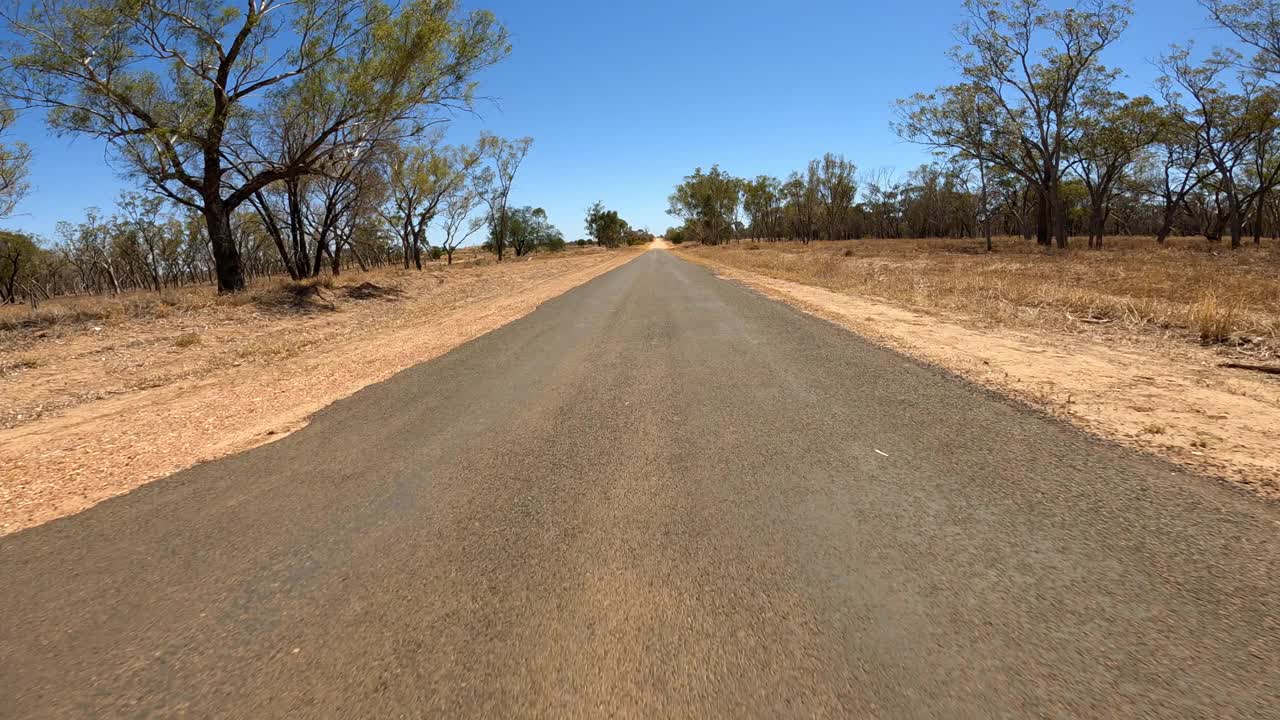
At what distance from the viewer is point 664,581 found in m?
2.66

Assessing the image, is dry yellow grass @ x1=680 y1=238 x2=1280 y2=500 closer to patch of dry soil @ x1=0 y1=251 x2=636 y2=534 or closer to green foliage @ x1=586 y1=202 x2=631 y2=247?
patch of dry soil @ x1=0 y1=251 x2=636 y2=534

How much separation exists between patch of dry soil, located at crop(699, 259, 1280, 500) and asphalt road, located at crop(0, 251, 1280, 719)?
A: 439 millimetres

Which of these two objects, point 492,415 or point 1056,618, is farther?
point 492,415

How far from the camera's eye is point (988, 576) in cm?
261

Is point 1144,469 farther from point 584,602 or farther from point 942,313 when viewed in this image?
point 942,313

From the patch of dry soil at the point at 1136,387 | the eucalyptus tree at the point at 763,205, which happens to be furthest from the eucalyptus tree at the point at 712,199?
the patch of dry soil at the point at 1136,387

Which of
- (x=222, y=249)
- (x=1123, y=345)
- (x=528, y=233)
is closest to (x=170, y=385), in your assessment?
→ (x=222, y=249)

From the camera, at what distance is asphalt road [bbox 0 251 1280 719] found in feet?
6.59

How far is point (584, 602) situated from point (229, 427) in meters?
4.55

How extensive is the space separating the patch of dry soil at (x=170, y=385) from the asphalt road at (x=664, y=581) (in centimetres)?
67

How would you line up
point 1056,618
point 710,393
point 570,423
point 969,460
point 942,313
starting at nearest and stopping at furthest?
1. point 1056,618
2. point 969,460
3. point 570,423
4. point 710,393
5. point 942,313

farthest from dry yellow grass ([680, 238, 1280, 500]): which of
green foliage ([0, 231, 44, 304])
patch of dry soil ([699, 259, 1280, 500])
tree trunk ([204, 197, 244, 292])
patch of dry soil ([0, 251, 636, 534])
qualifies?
green foliage ([0, 231, 44, 304])

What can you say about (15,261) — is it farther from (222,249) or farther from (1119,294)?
(1119,294)

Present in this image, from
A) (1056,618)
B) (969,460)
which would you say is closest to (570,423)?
(969,460)
